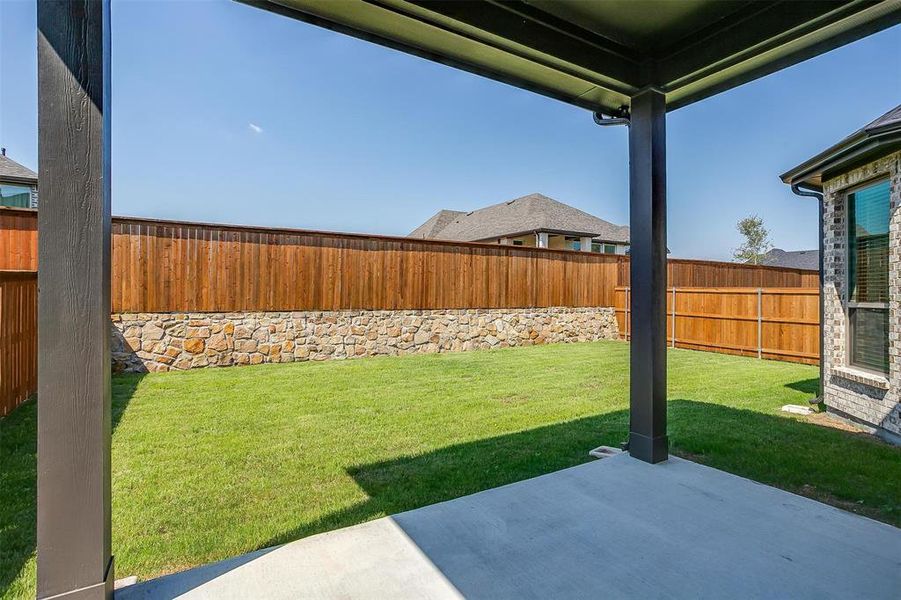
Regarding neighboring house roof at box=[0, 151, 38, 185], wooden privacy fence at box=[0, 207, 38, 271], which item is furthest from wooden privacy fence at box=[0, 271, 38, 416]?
neighboring house roof at box=[0, 151, 38, 185]

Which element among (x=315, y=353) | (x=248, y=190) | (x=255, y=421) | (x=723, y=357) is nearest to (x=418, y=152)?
(x=248, y=190)

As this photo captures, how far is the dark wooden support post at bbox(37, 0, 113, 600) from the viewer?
4.96 feet

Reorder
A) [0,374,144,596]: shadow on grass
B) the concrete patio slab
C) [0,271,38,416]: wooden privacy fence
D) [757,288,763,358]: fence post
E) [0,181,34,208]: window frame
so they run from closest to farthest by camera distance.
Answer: the concrete patio slab
[0,374,144,596]: shadow on grass
[0,271,38,416]: wooden privacy fence
[757,288,763,358]: fence post
[0,181,34,208]: window frame

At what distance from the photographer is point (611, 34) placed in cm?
297

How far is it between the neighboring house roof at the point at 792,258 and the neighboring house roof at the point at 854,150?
27.2m

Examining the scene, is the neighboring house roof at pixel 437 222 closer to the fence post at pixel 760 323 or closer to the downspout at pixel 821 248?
the fence post at pixel 760 323

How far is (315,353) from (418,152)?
40.7 feet

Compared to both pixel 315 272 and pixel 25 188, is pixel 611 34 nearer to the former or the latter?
pixel 315 272

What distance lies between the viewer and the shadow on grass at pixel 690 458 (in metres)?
2.92

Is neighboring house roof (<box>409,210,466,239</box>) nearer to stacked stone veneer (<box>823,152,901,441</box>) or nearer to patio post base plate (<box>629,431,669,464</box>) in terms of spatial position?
stacked stone veneer (<box>823,152,901,441</box>)

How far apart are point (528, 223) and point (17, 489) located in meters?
18.5

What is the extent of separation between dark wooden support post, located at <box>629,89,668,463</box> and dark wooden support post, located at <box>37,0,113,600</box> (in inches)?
118

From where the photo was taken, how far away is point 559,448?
13.0 feet

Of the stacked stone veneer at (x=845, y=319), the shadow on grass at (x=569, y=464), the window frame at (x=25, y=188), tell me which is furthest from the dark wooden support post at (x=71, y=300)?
the window frame at (x=25, y=188)
